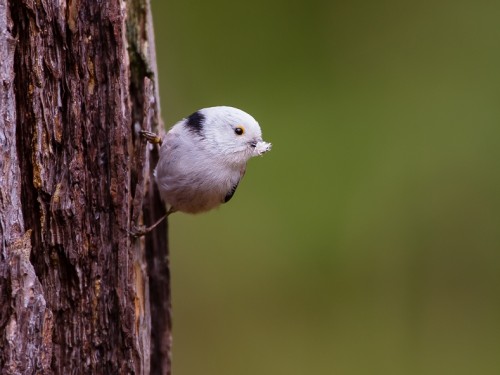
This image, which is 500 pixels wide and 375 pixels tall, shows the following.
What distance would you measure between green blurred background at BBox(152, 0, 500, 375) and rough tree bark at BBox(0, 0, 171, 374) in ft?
5.56


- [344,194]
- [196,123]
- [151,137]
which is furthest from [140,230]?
[344,194]

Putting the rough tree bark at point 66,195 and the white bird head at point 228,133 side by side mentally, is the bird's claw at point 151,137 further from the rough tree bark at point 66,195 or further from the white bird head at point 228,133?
the rough tree bark at point 66,195

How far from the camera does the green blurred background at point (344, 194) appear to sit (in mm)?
3730

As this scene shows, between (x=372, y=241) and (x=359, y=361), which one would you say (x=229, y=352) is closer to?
(x=359, y=361)

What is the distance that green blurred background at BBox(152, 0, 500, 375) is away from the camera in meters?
3.73

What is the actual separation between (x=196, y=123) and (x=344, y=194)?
1.51m

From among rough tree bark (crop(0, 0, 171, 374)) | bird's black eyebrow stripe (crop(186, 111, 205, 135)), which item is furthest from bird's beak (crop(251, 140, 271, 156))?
rough tree bark (crop(0, 0, 171, 374))

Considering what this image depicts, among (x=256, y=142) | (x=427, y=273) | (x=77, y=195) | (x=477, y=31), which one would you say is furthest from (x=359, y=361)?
(x=77, y=195)

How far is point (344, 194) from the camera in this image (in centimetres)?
380

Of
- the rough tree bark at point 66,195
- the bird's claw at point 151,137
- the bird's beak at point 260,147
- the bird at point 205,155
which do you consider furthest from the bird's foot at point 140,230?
the bird's beak at point 260,147

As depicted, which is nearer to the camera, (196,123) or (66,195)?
(66,195)

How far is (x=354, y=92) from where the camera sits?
3.98 m

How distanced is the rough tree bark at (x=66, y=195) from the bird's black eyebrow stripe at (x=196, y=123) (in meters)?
0.46

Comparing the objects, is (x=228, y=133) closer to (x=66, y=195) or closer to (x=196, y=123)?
(x=196, y=123)
